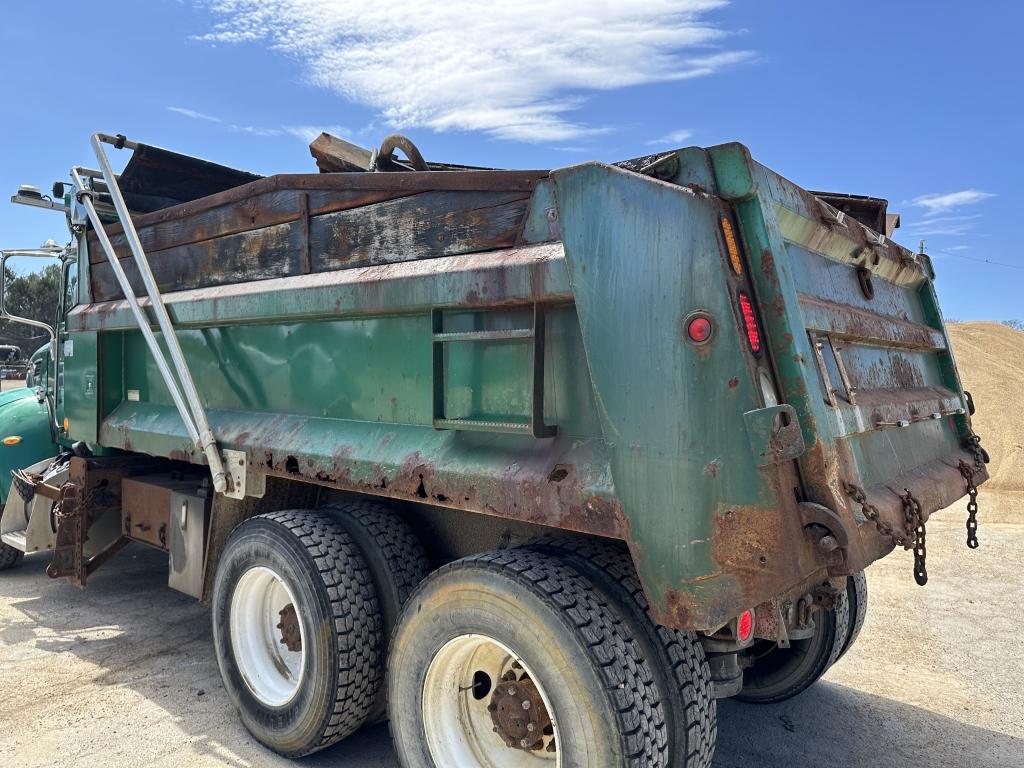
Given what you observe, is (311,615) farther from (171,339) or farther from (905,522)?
(905,522)

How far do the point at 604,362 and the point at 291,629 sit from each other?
1.99m

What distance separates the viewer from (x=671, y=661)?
7.96 ft

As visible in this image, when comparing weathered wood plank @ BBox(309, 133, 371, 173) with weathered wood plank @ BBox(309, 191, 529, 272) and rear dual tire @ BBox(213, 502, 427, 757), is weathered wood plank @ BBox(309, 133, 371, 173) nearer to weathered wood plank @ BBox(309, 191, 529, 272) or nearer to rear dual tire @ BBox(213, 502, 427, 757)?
weathered wood plank @ BBox(309, 191, 529, 272)

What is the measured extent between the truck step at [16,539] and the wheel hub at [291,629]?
10.9ft

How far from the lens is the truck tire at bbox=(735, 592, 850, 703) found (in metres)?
3.81

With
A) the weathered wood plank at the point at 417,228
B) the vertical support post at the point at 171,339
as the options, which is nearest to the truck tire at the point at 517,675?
the weathered wood plank at the point at 417,228

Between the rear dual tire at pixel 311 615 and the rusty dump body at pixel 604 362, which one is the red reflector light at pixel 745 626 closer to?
the rusty dump body at pixel 604 362

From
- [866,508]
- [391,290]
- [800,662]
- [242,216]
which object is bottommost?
[800,662]

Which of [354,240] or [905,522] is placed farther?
[354,240]

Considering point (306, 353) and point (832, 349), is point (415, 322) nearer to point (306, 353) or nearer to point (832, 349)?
point (306, 353)

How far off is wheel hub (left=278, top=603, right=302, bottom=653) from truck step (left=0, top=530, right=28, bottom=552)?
3331mm

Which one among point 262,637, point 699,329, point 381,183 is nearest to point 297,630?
point 262,637

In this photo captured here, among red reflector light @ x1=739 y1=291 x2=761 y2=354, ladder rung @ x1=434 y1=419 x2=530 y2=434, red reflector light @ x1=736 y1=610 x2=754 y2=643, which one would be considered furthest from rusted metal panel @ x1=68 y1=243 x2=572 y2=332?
red reflector light @ x1=736 y1=610 x2=754 y2=643

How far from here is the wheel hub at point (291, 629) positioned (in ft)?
11.1
